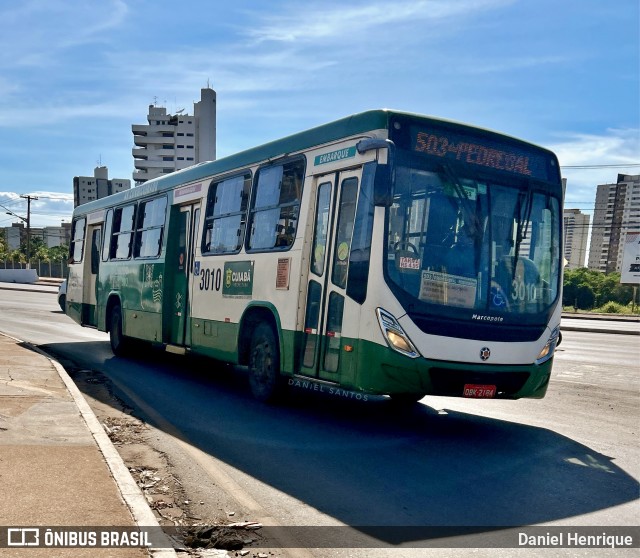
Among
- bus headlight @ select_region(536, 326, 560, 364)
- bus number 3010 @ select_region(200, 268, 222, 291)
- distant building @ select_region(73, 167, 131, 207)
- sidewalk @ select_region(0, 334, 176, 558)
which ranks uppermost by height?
distant building @ select_region(73, 167, 131, 207)

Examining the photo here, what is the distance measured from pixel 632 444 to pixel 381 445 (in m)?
2.74

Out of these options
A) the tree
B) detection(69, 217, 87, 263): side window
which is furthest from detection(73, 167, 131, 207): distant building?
detection(69, 217, 87, 263): side window

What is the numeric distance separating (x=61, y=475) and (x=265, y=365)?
162 inches

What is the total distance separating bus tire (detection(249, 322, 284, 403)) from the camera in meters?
9.08

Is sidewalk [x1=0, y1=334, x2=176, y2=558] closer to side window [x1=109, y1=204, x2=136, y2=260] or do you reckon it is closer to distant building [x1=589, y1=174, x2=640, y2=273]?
side window [x1=109, y1=204, x2=136, y2=260]

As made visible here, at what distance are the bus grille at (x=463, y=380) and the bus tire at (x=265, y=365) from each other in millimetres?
2518

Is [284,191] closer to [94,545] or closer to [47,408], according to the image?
[47,408]

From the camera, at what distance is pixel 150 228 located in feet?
44.5

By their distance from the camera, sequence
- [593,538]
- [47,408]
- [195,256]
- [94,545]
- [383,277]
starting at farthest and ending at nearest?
[195,256], [47,408], [383,277], [593,538], [94,545]

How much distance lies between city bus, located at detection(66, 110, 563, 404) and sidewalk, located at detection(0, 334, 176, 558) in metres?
2.57

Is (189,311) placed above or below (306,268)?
below

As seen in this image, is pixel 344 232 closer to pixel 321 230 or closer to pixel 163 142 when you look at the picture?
pixel 321 230

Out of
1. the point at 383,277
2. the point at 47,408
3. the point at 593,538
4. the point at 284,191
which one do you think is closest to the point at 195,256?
the point at 284,191

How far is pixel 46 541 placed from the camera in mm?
4188
